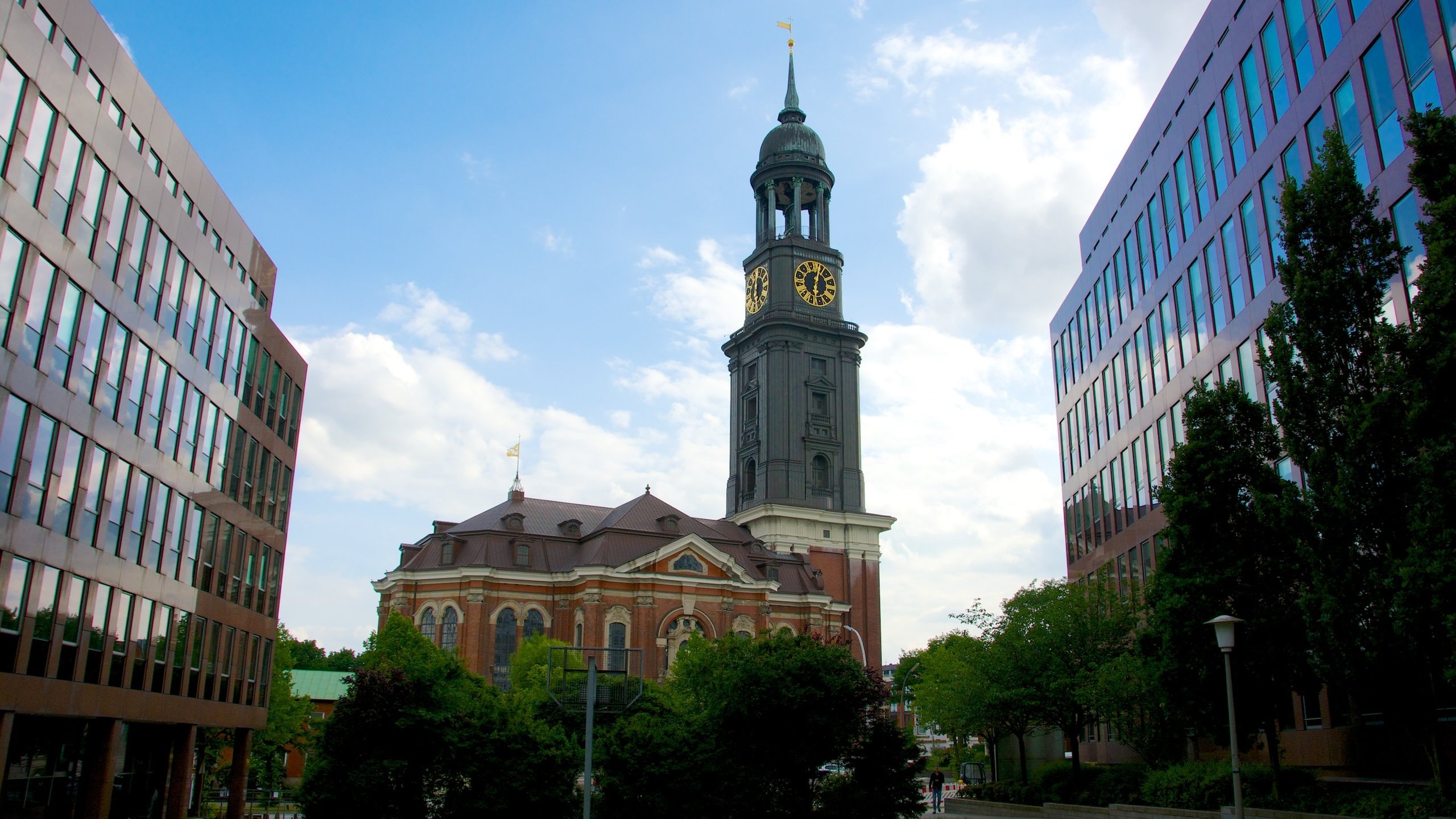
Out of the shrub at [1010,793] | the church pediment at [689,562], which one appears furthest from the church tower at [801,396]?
the shrub at [1010,793]

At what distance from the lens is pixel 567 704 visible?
28141 mm

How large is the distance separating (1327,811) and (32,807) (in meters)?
27.4

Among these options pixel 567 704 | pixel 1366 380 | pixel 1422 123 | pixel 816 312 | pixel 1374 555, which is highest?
pixel 816 312

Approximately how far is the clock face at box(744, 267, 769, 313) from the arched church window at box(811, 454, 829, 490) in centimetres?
1321

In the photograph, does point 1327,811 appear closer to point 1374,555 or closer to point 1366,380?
point 1374,555

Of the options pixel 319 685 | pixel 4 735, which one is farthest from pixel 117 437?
pixel 319 685

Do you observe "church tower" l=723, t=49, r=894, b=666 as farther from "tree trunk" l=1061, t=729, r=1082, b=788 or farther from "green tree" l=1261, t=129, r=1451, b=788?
"green tree" l=1261, t=129, r=1451, b=788

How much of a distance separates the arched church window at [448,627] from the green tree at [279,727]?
10.8 metres

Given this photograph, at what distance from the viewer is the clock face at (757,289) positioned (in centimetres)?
9181

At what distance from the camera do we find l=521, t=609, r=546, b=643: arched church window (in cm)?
6950

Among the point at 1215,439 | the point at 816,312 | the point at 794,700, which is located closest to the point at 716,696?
the point at 794,700

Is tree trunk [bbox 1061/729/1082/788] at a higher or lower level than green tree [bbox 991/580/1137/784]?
lower

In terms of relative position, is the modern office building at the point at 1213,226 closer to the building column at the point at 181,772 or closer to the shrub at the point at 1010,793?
the shrub at the point at 1010,793

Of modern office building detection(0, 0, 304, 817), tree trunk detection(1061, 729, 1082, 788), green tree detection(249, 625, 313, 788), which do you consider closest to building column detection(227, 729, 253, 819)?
modern office building detection(0, 0, 304, 817)
